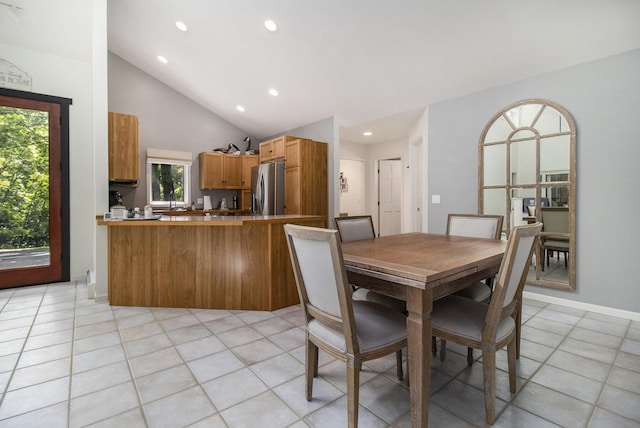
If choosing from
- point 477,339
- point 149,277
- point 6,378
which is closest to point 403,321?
point 477,339

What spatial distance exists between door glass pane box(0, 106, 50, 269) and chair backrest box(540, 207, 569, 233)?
6.11 metres

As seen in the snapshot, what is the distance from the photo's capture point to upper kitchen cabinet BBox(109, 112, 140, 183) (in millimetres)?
4086

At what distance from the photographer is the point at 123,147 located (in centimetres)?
416

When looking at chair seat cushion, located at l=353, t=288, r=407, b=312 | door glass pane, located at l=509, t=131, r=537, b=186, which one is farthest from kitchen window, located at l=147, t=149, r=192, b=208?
door glass pane, located at l=509, t=131, r=537, b=186

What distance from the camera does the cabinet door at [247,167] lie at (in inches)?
247

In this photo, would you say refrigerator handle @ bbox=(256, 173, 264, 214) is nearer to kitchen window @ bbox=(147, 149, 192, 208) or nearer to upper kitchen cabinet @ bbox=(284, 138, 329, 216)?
upper kitchen cabinet @ bbox=(284, 138, 329, 216)

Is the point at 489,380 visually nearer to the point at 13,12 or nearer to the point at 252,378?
the point at 252,378

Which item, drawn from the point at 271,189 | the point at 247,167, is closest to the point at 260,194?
the point at 271,189

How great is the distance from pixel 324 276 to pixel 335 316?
19 cm

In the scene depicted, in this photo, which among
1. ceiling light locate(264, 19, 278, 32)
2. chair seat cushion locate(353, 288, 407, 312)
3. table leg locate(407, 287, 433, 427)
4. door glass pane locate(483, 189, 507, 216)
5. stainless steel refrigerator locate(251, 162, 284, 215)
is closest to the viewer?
table leg locate(407, 287, 433, 427)

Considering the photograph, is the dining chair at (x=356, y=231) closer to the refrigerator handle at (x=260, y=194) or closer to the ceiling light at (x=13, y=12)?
the refrigerator handle at (x=260, y=194)

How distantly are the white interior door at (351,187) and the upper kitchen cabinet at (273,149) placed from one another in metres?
1.88

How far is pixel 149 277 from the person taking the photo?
3070 mm

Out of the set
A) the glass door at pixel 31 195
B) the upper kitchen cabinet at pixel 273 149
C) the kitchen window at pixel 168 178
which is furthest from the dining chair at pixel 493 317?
the kitchen window at pixel 168 178
